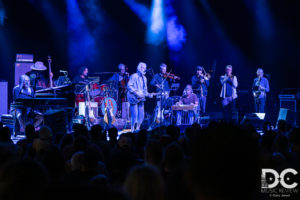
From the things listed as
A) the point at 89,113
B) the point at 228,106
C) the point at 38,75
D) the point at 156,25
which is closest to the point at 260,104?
the point at 228,106

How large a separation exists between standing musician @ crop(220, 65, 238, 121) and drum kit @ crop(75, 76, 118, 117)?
4.01 metres

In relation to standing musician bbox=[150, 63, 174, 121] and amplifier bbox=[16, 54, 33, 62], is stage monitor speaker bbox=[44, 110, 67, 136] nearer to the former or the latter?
standing musician bbox=[150, 63, 174, 121]

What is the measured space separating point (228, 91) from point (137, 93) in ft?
13.1

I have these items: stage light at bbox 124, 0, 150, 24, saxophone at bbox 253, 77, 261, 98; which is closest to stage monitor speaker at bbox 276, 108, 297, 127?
saxophone at bbox 253, 77, 261, 98

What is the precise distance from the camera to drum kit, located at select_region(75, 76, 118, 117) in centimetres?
1361

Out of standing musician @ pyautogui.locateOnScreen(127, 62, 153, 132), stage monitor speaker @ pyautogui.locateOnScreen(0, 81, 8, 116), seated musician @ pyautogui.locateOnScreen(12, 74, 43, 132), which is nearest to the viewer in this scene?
seated musician @ pyautogui.locateOnScreen(12, 74, 43, 132)

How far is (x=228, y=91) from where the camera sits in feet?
46.4

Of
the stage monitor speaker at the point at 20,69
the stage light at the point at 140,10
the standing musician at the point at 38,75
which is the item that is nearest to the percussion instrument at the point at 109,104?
the standing musician at the point at 38,75

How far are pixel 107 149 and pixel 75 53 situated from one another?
1185 centimetres

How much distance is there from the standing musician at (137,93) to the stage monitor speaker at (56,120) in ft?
8.56

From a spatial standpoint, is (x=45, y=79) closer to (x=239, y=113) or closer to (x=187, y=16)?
(x=187, y=16)

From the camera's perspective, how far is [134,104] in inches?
474

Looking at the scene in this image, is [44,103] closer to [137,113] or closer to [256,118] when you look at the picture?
[137,113]

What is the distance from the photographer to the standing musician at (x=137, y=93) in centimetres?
1189
